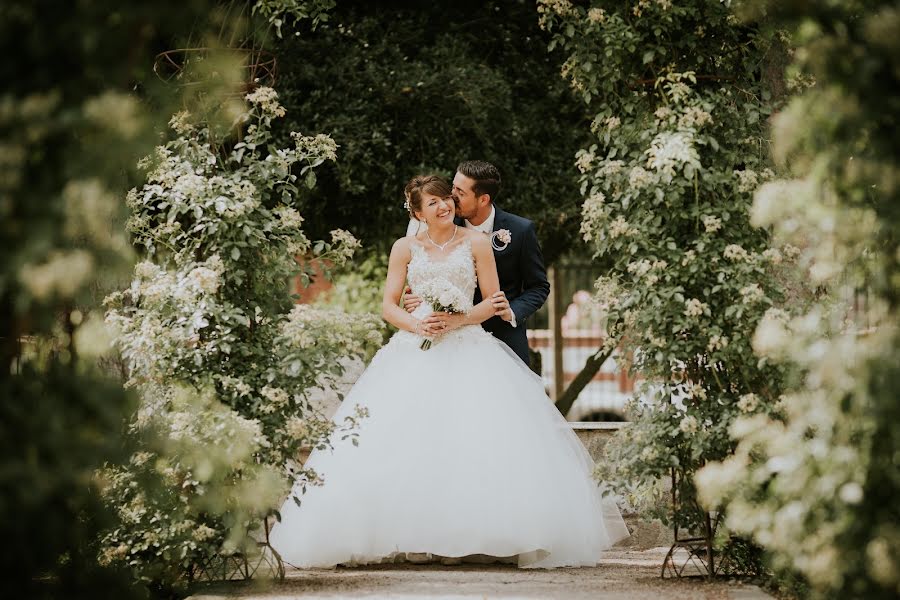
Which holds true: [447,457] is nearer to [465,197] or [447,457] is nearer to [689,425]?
[689,425]

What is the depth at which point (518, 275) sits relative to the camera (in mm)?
5637

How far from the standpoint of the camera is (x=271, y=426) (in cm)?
408

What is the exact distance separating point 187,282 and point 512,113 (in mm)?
4115

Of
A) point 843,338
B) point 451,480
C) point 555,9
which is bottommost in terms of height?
point 451,480

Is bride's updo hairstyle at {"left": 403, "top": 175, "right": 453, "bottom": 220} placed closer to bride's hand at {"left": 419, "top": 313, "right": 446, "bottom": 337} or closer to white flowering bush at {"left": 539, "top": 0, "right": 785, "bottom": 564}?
bride's hand at {"left": 419, "top": 313, "right": 446, "bottom": 337}

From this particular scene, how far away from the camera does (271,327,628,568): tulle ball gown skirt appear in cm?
456

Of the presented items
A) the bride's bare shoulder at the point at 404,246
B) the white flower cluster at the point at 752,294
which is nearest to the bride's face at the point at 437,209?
the bride's bare shoulder at the point at 404,246

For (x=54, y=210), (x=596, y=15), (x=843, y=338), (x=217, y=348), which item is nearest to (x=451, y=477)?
(x=217, y=348)

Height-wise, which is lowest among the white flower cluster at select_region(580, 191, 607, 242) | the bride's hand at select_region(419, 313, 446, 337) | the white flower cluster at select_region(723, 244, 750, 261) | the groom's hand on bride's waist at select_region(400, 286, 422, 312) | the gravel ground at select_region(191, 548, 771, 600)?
the gravel ground at select_region(191, 548, 771, 600)

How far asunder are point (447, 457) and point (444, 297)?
756mm

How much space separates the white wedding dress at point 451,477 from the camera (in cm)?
456

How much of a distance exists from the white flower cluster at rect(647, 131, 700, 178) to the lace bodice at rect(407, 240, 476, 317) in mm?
1188

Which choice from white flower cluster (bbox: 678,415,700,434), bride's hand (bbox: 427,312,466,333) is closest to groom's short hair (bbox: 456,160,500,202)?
bride's hand (bbox: 427,312,466,333)

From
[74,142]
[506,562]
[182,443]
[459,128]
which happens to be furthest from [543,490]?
[459,128]
